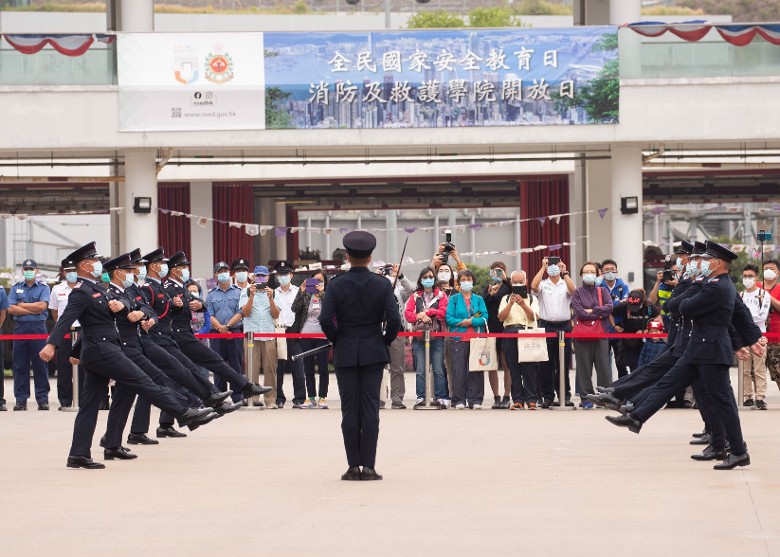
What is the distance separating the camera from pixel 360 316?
1177cm

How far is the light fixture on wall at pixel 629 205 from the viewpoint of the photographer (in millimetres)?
26812

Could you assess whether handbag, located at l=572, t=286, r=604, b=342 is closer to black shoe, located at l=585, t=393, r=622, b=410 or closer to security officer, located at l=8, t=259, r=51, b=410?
black shoe, located at l=585, t=393, r=622, b=410

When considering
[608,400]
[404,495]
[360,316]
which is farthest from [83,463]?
[608,400]

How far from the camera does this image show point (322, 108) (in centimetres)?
2589

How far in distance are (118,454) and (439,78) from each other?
1379 cm

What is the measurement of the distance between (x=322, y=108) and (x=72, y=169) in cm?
960

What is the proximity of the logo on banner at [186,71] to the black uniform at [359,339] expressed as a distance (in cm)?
1441

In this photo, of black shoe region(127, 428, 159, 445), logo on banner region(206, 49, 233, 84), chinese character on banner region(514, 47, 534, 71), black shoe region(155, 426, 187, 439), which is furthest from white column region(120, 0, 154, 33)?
black shoe region(127, 428, 159, 445)

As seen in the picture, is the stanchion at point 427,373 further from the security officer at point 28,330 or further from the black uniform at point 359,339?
the black uniform at point 359,339

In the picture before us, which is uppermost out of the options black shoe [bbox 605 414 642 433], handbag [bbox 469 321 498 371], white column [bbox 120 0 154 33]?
white column [bbox 120 0 154 33]

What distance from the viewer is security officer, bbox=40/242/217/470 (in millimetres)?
12555

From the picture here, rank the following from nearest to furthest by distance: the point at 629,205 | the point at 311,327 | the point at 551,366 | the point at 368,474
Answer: the point at 368,474
the point at 551,366
the point at 311,327
the point at 629,205

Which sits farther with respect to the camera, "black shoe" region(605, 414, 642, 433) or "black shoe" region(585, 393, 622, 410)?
"black shoe" region(585, 393, 622, 410)

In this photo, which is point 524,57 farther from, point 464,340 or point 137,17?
point 464,340
